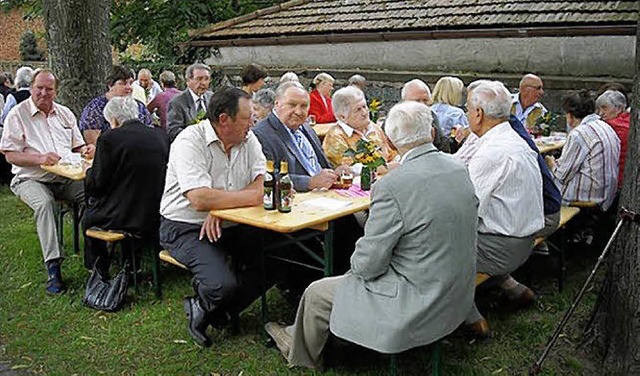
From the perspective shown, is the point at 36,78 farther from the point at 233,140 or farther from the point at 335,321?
the point at 335,321

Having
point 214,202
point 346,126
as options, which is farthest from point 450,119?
point 214,202

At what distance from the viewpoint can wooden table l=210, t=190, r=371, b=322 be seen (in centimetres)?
343

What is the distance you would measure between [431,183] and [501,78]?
638cm

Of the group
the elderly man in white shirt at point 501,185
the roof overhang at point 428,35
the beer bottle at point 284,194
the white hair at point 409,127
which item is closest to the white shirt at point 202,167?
the beer bottle at point 284,194

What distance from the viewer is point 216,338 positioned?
155 inches

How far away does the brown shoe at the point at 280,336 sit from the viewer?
3609 mm

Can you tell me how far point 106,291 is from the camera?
4457mm

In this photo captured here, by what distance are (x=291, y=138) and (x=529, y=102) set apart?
3.66m

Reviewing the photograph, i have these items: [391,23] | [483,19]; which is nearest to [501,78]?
[483,19]

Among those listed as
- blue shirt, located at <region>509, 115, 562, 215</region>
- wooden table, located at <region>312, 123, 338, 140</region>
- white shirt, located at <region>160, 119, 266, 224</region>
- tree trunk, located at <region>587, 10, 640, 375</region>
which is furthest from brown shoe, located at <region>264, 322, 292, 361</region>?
wooden table, located at <region>312, 123, 338, 140</region>

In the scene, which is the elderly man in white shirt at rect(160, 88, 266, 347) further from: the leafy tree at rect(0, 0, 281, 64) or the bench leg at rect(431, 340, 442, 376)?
the leafy tree at rect(0, 0, 281, 64)

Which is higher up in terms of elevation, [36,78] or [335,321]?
[36,78]

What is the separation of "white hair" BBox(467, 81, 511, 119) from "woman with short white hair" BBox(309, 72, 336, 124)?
151 inches

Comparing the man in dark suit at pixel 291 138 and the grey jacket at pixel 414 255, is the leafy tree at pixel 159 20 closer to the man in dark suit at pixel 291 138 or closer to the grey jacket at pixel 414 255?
the man in dark suit at pixel 291 138
